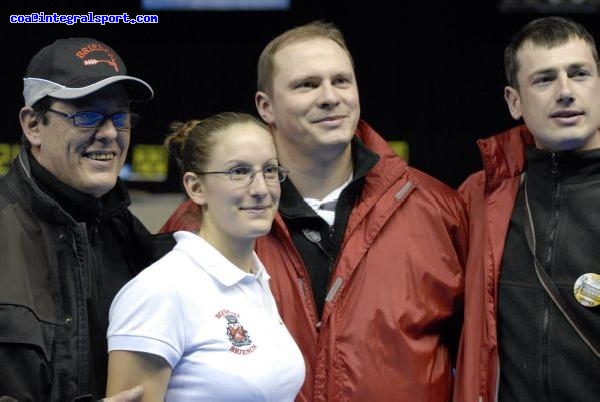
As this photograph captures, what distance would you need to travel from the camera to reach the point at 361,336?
2.72 metres

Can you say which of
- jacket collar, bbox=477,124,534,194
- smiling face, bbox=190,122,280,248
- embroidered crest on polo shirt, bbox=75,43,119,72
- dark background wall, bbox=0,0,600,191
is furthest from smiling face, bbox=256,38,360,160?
dark background wall, bbox=0,0,600,191

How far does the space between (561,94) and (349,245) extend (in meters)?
0.63

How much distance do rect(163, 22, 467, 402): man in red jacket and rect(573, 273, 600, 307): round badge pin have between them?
33 centimetres

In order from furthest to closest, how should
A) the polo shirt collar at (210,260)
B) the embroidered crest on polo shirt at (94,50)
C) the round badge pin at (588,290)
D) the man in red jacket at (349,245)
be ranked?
the man in red jacket at (349,245), the round badge pin at (588,290), the embroidered crest on polo shirt at (94,50), the polo shirt collar at (210,260)

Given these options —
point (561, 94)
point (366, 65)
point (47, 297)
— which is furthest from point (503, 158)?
point (366, 65)

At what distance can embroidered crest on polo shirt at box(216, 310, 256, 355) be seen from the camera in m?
2.26

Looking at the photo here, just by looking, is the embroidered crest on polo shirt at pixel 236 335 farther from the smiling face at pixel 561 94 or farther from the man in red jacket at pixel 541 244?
the smiling face at pixel 561 94

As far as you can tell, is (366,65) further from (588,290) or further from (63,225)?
(63,225)

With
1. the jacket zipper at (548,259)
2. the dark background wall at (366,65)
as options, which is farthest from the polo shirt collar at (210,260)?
the dark background wall at (366,65)

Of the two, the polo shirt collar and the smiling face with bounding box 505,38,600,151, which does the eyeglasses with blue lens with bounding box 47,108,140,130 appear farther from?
the smiling face with bounding box 505,38,600,151

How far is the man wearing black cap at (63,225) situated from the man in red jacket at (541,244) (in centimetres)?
87

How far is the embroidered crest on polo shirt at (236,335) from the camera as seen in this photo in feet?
7.43

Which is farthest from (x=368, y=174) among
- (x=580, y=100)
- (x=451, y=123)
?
(x=451, y=123)

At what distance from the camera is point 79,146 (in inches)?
95.1
